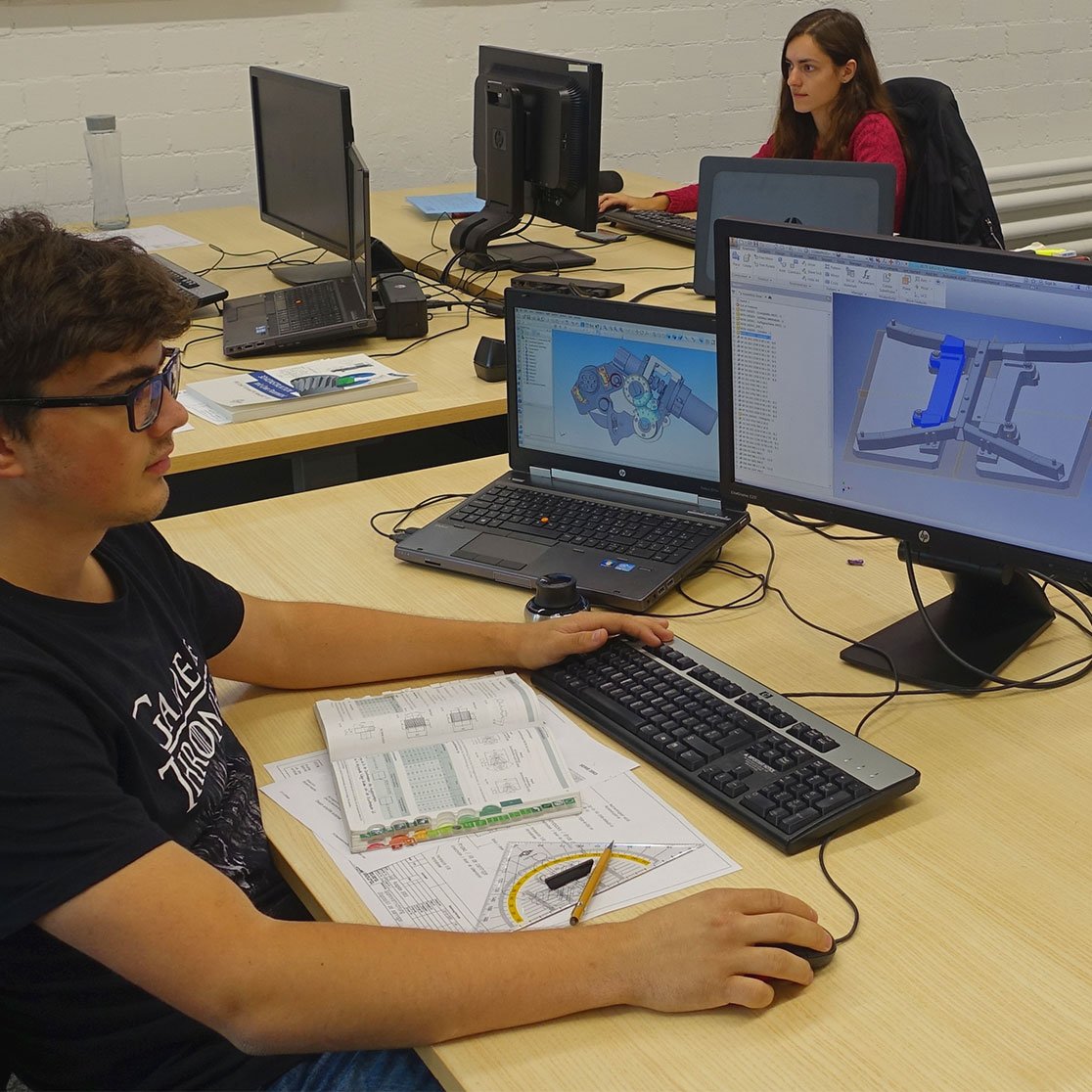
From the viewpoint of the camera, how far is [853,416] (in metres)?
1.35

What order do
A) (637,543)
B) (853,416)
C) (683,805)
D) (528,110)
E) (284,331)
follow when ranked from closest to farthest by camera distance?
(683,805) < (853,416) < (637,543) < (284,331) < (528,110)

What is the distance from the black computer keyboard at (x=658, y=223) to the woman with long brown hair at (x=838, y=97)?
7 cm

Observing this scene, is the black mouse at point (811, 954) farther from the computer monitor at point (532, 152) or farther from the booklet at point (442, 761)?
the computer monitor at point (532, 152)

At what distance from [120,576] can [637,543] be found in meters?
0.66

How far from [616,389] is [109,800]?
3.01ft

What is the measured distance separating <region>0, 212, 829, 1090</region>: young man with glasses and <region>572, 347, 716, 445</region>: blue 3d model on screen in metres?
0.65

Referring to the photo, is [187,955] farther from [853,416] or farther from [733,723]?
[853,416]

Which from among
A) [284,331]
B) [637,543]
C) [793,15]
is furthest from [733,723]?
[793,15]

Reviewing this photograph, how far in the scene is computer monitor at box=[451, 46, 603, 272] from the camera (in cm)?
279

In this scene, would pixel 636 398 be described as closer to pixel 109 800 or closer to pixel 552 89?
pixel 109 800

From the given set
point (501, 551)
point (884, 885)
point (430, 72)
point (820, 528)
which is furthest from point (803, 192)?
point (430, 72)

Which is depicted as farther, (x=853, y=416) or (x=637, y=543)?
(x=637, y=543)

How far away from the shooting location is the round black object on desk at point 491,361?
7.54 ft

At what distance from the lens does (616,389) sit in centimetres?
166
